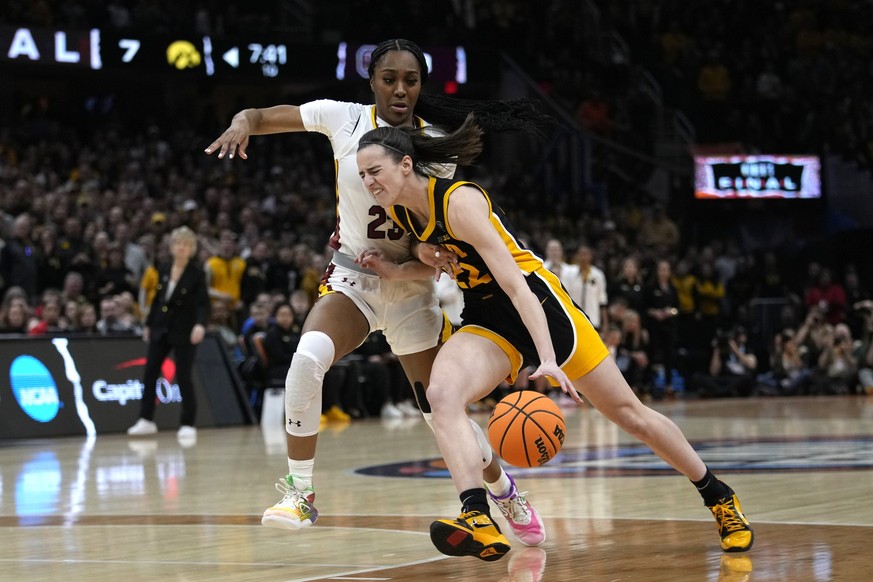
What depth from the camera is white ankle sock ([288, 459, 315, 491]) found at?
529cm

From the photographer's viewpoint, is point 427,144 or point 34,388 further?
point 34,388

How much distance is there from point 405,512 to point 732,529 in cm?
193

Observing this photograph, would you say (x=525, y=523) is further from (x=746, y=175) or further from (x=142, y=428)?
(x=746, y=175)

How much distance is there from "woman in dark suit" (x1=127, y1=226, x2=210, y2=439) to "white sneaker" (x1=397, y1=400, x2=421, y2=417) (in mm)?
3358

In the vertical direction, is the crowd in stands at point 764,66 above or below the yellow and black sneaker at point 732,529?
above

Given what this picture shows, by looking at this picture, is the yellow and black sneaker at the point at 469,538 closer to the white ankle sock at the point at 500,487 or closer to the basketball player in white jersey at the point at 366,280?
the basketball player in white jersey at the point at 366,280

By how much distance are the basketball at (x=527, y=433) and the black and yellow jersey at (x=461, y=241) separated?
50 cm

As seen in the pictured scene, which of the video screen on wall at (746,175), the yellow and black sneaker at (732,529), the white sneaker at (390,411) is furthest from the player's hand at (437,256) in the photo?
the video screen on wall at (746,175)

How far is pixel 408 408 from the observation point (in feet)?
51.0

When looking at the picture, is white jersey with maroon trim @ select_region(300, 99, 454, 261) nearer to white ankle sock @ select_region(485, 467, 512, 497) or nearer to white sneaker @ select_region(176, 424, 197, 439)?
white ankle sock @ select_region(485, 467, 512, 497)

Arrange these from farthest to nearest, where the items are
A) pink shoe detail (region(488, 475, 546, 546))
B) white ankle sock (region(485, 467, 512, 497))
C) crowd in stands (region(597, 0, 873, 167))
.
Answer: crowd in stands (region(597, 0, 873, 167)) → white ankle sock (region(485, 467, 512, 497)) → pink shoe detail (region(488, 475, 546, 546))

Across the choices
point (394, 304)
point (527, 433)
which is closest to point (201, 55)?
point (394, 304)

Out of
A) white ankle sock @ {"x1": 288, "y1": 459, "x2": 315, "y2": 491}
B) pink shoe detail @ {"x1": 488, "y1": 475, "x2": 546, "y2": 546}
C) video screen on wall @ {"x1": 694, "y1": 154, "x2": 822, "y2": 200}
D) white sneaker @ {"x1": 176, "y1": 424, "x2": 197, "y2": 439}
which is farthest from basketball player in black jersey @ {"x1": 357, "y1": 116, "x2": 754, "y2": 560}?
video screen on wall @ {"x1": 694, "y1": 154, "x2": 822, "y2": 200}

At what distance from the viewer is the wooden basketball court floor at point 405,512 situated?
4.50 meters
